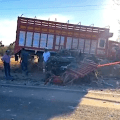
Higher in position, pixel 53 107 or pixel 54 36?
pixel 54 36

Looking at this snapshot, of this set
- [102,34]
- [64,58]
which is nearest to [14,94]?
[64,58]

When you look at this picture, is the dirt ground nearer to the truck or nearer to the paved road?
the truck

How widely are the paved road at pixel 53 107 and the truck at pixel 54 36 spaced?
870 centimetres

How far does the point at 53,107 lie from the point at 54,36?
418 inches

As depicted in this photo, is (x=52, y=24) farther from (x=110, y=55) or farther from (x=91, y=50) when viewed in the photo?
(x=110, y=55)

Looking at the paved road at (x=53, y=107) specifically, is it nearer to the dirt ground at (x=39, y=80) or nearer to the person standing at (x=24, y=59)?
the dirt ground at (x=39, y=80)

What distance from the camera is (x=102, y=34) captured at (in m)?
17.5

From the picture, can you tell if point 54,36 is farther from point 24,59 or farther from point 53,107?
point 53,107

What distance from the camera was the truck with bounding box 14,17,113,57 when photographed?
16500mm

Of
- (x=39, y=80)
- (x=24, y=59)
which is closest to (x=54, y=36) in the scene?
(x=24, y=59)

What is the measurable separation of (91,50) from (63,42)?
2.28 m

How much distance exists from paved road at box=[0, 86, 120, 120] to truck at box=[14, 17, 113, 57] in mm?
8703

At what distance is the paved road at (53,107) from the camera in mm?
5746

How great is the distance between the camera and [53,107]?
651 cm
